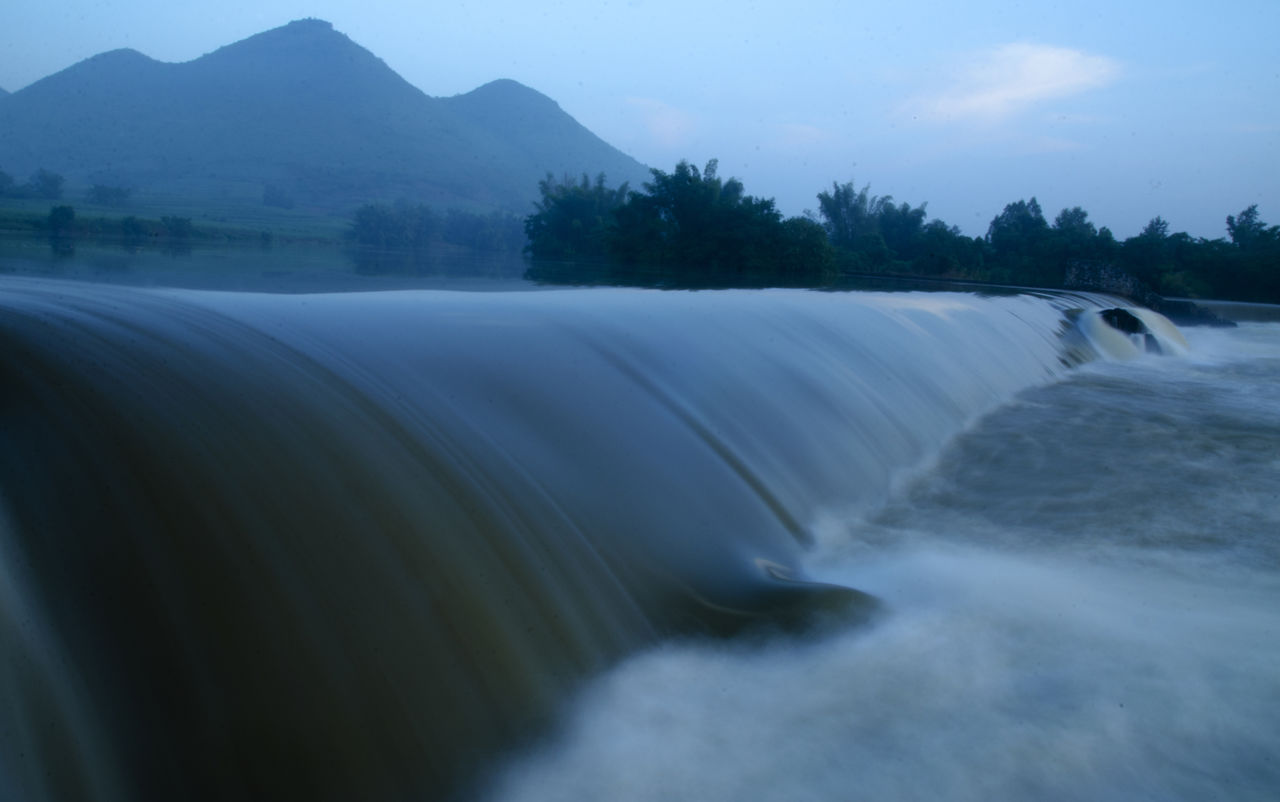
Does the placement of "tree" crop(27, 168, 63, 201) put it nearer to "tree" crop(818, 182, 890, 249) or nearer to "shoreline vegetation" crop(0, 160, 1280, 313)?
"shoreline vegetation" crop(0, 160, 1280, 313)

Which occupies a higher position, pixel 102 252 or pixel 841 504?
Answer: pixel 102 252

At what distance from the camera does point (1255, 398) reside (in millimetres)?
8266

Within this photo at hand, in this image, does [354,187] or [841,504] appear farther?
[354,187]

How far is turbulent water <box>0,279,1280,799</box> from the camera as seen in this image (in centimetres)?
180

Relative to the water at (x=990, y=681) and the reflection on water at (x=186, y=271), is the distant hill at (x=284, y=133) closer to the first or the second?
the reflection on water at (x=186, y=271)

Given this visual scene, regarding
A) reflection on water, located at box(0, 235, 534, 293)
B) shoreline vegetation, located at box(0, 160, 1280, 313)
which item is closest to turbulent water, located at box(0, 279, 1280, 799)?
reflection on water, located at box(0, 235, 534, 293)

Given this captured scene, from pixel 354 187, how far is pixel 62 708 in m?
59.5

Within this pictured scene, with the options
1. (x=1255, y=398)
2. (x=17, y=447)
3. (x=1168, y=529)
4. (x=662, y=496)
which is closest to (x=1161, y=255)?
(x=1255, y=398)

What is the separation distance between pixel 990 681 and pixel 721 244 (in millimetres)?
20793

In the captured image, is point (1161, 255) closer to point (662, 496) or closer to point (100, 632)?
point (662, 496)

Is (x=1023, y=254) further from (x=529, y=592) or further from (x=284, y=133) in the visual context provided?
(x=284, y=133)

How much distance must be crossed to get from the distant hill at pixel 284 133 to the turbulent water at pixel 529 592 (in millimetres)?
24407

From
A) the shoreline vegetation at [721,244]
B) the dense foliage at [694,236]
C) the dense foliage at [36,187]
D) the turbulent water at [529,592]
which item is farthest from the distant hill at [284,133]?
the turbulent water at [529,592]

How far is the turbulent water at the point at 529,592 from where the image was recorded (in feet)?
5.91
